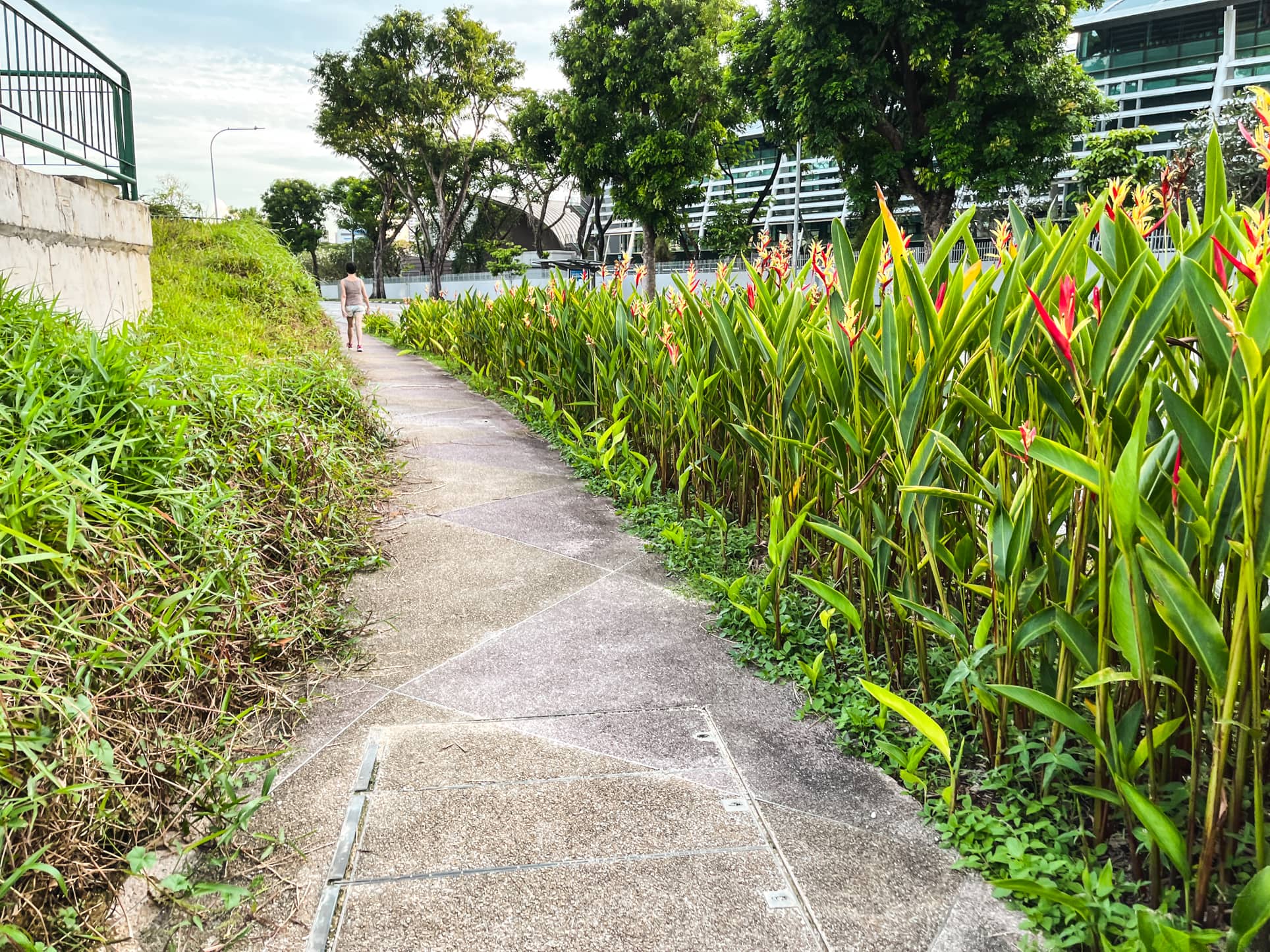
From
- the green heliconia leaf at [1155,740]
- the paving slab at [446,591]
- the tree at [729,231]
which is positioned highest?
the tree at [729,231]

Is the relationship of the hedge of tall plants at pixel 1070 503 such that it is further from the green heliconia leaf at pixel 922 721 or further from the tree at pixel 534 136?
the tree at pixel 534 136

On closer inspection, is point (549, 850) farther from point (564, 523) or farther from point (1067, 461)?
point (564, 523)

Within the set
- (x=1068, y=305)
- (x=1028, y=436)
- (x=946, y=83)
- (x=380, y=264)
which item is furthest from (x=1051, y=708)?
(x=380, y=264)

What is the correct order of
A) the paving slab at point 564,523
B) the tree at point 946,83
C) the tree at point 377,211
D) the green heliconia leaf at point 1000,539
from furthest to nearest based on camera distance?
the tree at point 377,211, the tree at point 946,83, the paving slab at point 564,523, the green heliconia leaf at point 1000,539

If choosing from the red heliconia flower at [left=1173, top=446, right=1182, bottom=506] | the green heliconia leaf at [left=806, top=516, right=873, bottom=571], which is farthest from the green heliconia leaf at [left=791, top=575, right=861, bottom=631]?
the red heliconia flower at [left=1173, top=446, right=1182, bottom=506]

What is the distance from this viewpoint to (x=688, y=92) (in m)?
23.5

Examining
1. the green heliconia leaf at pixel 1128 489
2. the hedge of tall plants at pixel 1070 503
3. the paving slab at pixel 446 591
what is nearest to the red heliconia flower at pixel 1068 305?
the hedge of tall plants at pixel 1070 503

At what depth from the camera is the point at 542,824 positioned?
6.42 feet

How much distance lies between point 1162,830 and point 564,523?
3.22 meters

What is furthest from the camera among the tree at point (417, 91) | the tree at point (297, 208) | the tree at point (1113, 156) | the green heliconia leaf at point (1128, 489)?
the tree at point (297, 208)

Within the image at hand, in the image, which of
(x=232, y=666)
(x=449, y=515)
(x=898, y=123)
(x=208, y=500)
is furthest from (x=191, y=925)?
(x=898, y=123)

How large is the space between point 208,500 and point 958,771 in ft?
8.53

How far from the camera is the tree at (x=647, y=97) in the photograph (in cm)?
2352

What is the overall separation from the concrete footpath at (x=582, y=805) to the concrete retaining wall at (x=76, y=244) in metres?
2.97
